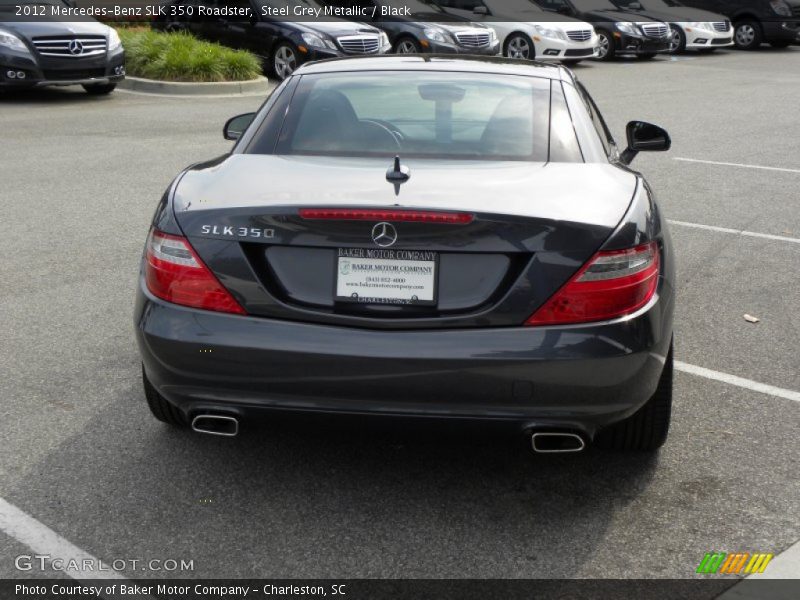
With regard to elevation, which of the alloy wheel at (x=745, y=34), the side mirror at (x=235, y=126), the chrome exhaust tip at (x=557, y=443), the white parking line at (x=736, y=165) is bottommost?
the alloy wheel at (x=745, y=34)

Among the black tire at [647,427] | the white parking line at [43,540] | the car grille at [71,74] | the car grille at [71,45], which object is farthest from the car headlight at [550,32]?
the white parking line at [43,540]

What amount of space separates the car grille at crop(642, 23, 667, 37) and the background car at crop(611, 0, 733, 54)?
101 centimetres

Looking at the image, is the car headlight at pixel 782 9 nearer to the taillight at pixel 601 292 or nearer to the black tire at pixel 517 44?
the black tire at pixel 517 44

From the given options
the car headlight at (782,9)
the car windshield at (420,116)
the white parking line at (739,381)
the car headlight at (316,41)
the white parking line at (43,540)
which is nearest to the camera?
the white parking line at (43,540)

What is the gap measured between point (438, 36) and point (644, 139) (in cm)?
1583

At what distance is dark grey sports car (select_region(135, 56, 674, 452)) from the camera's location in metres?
3.57

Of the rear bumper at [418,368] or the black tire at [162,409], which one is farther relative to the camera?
the black tire at [162,409]

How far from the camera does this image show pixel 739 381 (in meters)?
5.26

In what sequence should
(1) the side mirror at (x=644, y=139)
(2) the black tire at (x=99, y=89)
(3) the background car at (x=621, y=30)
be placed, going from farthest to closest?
1. (3) the background car at (x=621, y=30)
2. (2) the black tire at (x=99, y=89)
3. (1) the side mirror at (x=644, y=139)

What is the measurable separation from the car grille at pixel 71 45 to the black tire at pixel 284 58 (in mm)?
4109

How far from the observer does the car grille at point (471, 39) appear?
69.7 ft

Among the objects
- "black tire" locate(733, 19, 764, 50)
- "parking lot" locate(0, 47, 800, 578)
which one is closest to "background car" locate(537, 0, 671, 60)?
"black tire" locate(733, 19, 764, 50)

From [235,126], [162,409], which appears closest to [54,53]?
[235,126]

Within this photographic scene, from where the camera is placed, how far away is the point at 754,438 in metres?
4.57
